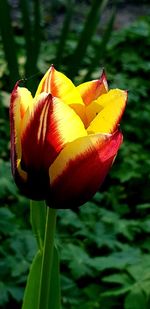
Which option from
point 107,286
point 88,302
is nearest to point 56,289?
point 88,302

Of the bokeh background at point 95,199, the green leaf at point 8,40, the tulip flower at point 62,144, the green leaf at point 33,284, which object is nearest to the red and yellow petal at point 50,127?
the tulip flower at point 62,144

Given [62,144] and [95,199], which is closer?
[62,144]

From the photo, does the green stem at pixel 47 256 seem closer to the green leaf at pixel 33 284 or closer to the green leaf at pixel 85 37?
the green leaf at pixel 33 284

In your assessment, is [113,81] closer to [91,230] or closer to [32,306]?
[91,230]

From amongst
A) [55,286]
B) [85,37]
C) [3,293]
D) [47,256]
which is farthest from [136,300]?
[85,37]

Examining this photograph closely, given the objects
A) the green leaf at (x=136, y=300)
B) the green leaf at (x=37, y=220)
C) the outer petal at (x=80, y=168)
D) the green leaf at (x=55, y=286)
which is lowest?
the green leaf at (x=136, y=300)

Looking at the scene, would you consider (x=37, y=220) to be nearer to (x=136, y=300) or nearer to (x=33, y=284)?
(x=33, y=284)

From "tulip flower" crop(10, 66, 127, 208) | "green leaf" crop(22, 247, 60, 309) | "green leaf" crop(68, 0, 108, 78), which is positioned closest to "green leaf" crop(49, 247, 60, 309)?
"green leaf" crop(22, 247, 60, 309)
